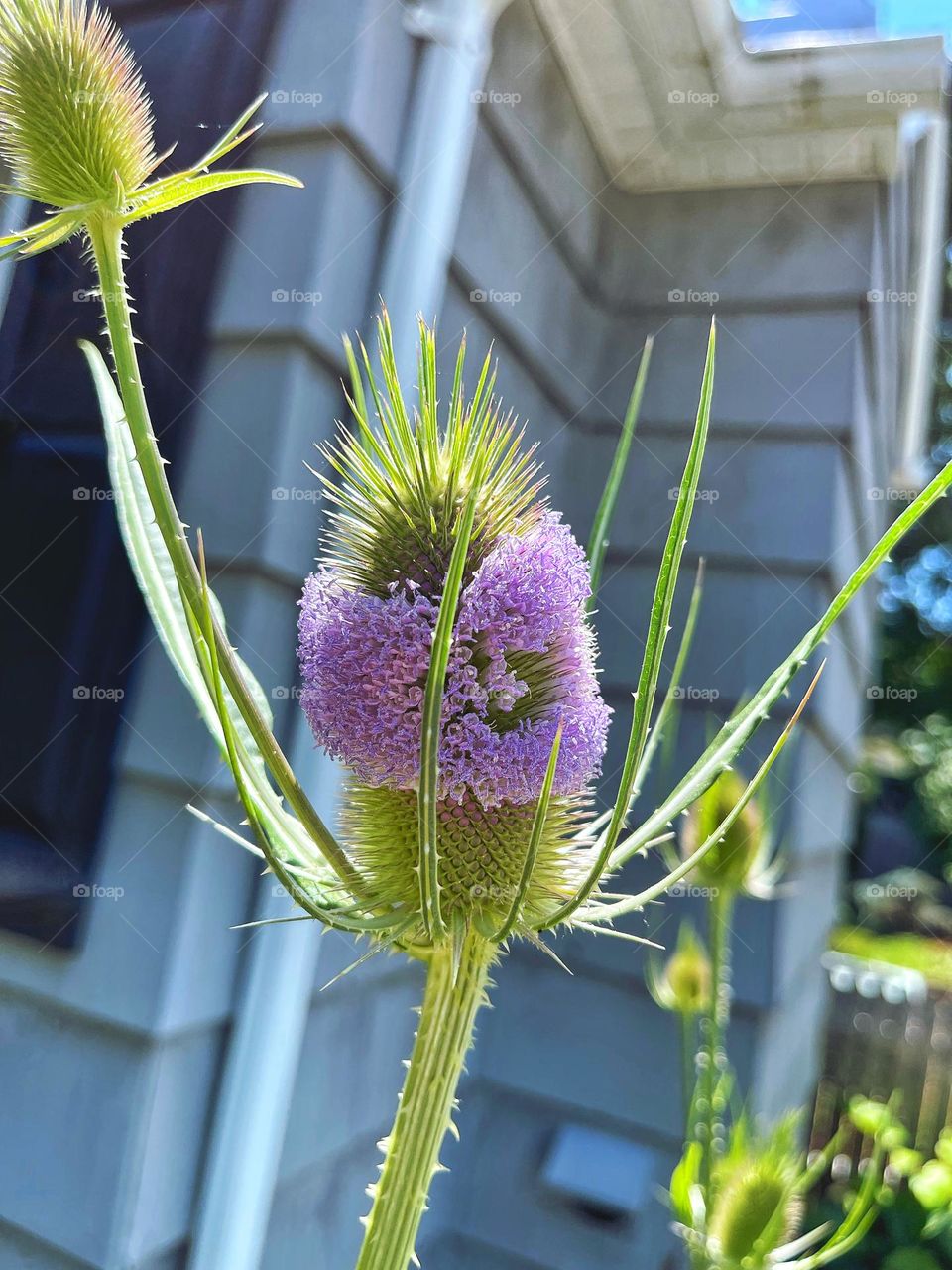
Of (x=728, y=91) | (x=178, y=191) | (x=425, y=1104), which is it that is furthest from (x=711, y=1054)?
(x=728, y=91)

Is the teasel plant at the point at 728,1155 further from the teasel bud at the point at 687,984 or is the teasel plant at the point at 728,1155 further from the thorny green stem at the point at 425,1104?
the thorny green stem at the point at 425,1104

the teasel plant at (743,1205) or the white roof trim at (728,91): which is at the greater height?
the white roof trim at (728,91)

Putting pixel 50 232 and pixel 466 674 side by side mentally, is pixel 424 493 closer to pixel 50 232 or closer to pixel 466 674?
pixel 466 674

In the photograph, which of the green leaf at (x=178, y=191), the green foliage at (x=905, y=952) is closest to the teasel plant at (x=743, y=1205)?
the green leaf at (x=178, y=191)

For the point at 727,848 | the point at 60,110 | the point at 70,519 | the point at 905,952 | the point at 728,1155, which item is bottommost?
the point at 905,952

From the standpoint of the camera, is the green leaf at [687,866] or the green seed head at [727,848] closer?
the green leaf at [687,866]

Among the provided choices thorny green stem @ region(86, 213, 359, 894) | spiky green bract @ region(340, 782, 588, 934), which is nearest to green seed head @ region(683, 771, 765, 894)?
spiky green bract @ region(340, 782, 588, 934)

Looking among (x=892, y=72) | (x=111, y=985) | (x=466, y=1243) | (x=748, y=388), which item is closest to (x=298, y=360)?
(x=111, y=985)
